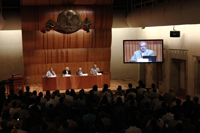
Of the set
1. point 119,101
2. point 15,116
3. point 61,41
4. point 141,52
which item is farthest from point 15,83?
point 119,101

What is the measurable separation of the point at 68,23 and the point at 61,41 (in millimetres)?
1263

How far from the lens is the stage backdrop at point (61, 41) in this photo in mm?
14953

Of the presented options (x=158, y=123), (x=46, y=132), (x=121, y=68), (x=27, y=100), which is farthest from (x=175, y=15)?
(x=121, y=68)

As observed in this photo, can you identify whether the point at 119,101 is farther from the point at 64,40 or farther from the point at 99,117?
the point at 64,40

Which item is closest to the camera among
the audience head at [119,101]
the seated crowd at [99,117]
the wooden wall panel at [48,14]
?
the seated crowd at [99,117]

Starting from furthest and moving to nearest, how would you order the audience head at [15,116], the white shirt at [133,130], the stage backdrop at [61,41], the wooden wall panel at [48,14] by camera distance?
1. the stage backdrop at [61,41]
2. the wooden wall panel at [48,14]
3. the audience head at [15,116]
4. the white shirt at [133,130]

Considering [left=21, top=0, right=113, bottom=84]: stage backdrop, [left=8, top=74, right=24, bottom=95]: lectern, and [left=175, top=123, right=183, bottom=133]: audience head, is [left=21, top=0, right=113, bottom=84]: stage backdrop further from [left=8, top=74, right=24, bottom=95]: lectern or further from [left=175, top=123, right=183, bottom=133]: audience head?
[left=175, top=123, right=183, bottom=133]: audience head

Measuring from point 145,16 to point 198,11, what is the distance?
469 cm

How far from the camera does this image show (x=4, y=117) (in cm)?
782

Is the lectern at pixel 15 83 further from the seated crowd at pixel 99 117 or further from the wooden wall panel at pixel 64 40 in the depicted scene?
the seated crowd at pixel 99 117

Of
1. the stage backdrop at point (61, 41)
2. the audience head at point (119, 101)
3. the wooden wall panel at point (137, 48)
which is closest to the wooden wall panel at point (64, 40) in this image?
the stage backdrop at point (61, 41)

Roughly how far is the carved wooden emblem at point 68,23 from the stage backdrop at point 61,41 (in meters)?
0.29

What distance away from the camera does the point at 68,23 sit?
49.5 feet

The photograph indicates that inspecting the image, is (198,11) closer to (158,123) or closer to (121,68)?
(158,123)
